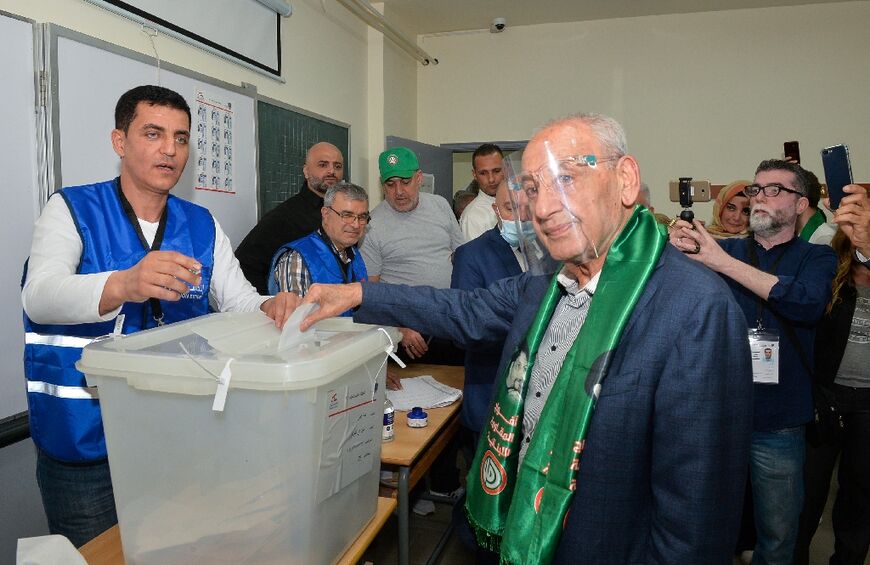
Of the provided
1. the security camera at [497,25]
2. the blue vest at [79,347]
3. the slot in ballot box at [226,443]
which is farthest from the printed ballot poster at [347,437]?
the security camera at [497,25]

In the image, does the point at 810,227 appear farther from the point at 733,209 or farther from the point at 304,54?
the point at 304,54

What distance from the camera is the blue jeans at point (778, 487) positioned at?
193 cm

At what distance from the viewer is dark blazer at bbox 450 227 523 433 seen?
6.56 ft

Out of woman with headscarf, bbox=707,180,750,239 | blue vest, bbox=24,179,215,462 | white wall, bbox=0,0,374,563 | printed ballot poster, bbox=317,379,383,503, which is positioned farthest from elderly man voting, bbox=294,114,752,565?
woman with headscarf, bbox=707,180,750,239

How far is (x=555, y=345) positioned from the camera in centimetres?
116

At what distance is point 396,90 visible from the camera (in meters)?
5.28

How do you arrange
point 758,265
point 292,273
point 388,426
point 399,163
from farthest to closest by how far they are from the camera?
point 399,163
point 292,273
point 758,265
point 388,426

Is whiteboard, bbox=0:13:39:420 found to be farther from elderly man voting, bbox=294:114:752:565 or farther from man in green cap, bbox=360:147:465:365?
man in green cap, bbox=360:147:465:365

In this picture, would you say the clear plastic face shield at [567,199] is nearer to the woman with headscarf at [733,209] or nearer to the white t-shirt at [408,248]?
the white t-shirt at [408,248]

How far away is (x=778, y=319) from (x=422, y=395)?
127 cm

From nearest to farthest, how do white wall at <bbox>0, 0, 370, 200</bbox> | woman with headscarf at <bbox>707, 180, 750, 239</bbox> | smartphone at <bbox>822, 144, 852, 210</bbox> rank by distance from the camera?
smartphone at <bbox>822, 144, 852, 210</bbox> → white wall at <bbox>0, 0, 370, 200</bbox> → woman with headscarf at <bbox>707, 180, 750, 239</bbox>

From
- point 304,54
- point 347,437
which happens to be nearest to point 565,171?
point 347,437

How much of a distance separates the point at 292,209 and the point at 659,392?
2.52 m

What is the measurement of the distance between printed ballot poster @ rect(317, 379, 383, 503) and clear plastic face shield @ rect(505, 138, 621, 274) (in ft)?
1.46
